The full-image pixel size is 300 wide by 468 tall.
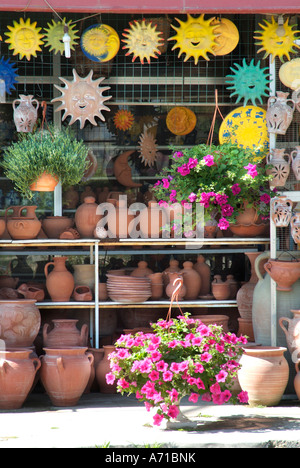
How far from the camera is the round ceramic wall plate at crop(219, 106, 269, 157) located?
6277 mm

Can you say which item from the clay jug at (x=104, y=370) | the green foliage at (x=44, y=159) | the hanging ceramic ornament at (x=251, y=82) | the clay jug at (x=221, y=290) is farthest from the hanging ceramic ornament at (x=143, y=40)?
the clay jug at (x=104, y=370)

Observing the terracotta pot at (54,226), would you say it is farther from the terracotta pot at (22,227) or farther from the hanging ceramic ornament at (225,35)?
the hanging ceramic ornament at (225,35)

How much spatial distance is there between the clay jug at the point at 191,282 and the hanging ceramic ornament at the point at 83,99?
5.07 feet

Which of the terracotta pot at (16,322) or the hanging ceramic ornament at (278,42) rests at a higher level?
the hanging ceramic ornament at (278,42)

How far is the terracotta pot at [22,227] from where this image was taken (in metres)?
6.24

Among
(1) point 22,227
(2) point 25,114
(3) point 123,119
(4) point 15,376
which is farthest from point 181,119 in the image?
(4) point 15,376

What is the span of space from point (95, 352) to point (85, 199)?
1364mm

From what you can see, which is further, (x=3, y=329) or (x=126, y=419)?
(x=3, y=329)

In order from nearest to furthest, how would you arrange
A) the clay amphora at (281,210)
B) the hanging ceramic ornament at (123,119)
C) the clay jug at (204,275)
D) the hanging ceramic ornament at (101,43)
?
the clay amphora at (281,210), the hanging ceramic ornament at (101,43), the clay jug at (204,275), the hanging ceramic ornament at (123,119)

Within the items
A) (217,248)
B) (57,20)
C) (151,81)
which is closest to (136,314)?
(217,248)

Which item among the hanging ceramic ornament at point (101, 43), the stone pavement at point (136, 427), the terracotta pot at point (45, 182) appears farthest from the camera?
the hanging ceramic ornament at point (101, 43)

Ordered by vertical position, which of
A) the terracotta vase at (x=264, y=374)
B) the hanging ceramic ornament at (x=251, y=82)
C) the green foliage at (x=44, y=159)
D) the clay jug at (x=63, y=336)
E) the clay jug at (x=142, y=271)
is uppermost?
the hanging ceramic ornament at (x=251, y=82)
